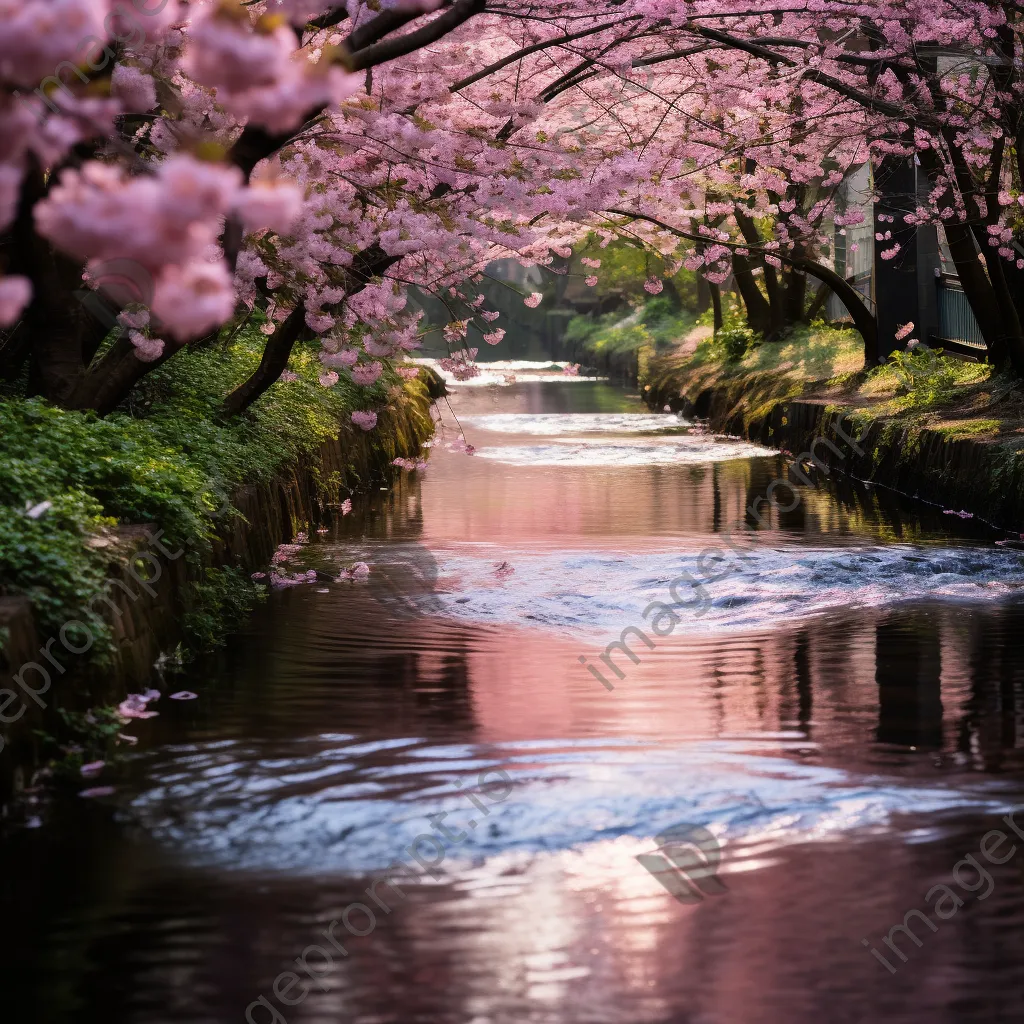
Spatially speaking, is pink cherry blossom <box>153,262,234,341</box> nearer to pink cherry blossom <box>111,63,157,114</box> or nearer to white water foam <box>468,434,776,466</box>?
pink cherry blossom <box>111,63,157,114</box>

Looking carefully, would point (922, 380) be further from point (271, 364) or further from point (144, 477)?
point (144, 477)

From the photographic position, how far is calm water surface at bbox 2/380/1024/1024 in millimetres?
4641

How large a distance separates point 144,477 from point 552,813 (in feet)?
13.5

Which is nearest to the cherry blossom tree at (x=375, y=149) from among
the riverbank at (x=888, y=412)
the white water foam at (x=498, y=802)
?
the riverbank at (x=888, y=412)

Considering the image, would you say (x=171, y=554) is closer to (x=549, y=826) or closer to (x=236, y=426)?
(x=549, y=826)

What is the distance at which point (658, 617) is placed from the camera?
10.2 m

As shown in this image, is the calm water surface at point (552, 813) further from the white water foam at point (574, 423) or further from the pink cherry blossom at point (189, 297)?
the white water foam at point (574, 423)

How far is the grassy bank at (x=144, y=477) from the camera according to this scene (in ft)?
22.4

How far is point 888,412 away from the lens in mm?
18484

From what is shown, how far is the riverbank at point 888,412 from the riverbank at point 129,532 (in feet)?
21.9

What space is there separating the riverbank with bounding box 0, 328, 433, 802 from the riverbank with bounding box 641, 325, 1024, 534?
6677mm

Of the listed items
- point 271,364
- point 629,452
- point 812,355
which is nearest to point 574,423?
point 812,355

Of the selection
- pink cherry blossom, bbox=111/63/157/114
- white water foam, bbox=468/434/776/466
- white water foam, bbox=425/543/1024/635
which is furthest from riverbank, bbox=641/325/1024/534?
pink cherry blossom, bbox=111/63/157/114

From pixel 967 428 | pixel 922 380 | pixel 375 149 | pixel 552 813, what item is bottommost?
pixel 552 813
